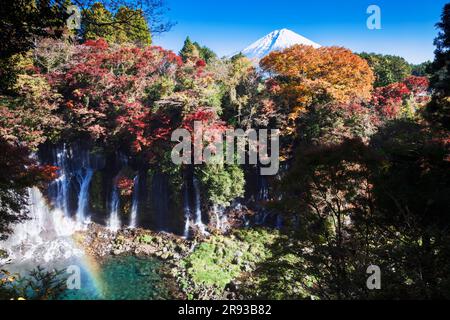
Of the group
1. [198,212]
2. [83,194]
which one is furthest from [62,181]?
[198,212]

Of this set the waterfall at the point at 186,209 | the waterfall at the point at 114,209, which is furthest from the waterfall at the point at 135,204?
the waterfall at the point at 186,209

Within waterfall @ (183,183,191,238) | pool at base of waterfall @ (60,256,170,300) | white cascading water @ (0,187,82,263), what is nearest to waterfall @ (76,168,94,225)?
white cascading water @ (0,187,82,263)

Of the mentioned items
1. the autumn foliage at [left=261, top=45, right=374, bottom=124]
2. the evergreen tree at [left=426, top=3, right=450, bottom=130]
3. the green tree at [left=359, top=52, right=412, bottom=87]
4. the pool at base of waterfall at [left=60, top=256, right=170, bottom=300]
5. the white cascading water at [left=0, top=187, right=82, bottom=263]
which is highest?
the green tree at [left=359, top=52, right=412, bottom=87]

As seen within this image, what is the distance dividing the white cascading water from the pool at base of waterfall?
91.2 inches

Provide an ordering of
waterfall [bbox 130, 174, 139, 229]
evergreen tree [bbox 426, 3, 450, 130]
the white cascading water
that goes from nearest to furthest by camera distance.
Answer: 1. evergreen tree [bbox 426, 3, 450, 130]
2. the white cascading water
3. waterfall [bbox 130, 174, 139, 229]

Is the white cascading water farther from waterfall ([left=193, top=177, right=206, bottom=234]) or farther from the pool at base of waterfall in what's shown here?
waterfall ([left=193, top=177, right=206, bottom=234])

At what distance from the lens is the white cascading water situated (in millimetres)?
14617

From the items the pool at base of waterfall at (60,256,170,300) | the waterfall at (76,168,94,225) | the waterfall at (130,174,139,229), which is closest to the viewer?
the pool at base of waterfall at (60,256,170,300)

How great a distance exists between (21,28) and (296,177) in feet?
24.7

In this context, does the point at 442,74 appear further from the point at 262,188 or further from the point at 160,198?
the point at 160,198

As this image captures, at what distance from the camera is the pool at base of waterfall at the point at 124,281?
12219 mm

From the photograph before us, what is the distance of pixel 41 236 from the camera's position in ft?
51.9

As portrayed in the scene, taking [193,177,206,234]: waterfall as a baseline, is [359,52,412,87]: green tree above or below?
above
